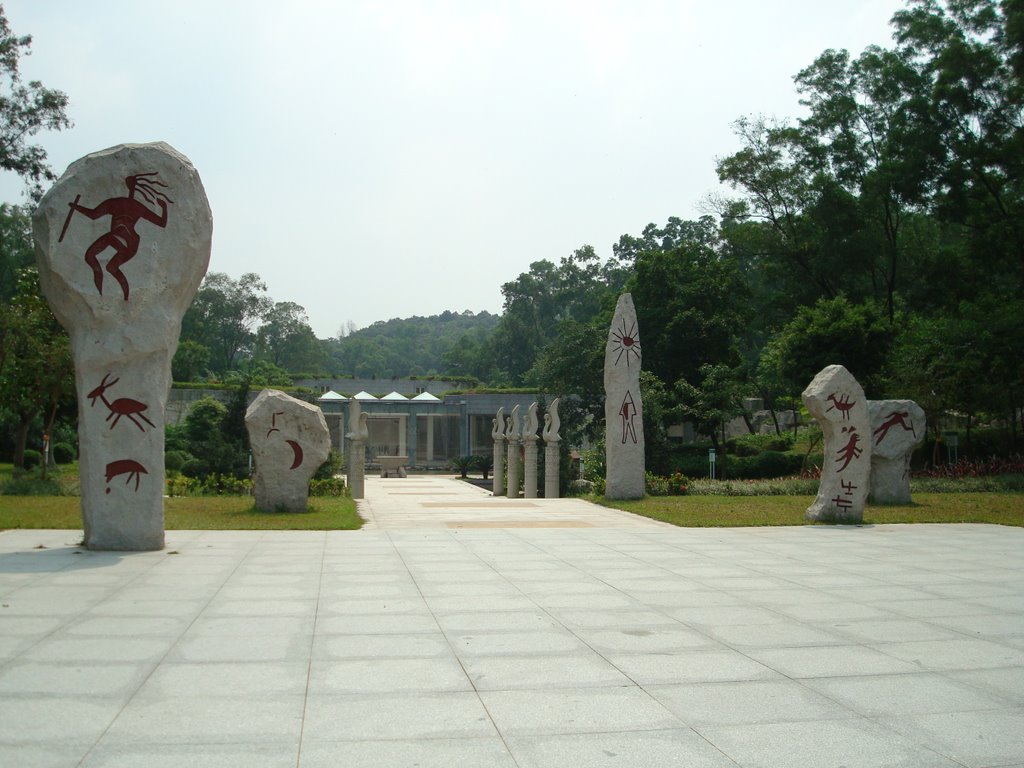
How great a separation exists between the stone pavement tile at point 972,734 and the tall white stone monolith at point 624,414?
13.6 metres

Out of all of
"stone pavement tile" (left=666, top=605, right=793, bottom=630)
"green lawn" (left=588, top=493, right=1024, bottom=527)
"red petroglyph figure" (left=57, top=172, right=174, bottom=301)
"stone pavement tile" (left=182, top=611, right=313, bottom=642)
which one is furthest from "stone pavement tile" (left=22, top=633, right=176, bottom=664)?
"green lawn" (left=588, top=493, right=1024, bottom=527)

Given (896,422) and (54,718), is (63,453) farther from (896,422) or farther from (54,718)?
(54,718)

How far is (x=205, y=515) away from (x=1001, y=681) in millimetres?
11773

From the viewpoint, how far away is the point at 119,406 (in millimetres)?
9789

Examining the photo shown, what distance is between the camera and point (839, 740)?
416 cm

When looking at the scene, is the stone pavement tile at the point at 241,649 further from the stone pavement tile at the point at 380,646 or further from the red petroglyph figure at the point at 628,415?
the red petroglyph figure at the point at 628,415

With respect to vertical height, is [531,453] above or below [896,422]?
below

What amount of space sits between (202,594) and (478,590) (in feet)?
7.67

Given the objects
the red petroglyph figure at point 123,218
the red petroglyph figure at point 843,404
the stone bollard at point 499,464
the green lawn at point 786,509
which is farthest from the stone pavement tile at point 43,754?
the stone bollard at point 499,464

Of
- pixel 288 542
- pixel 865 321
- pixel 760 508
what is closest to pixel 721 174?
pixel 865 321

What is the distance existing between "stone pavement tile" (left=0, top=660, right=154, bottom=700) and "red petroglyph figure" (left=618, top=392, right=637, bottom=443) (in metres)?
13.8

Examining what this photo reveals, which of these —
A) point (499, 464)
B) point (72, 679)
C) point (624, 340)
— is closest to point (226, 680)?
point (72, 679)

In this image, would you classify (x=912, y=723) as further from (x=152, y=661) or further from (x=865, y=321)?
(x=865, y=321)

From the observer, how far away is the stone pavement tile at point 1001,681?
4922 millimetres
